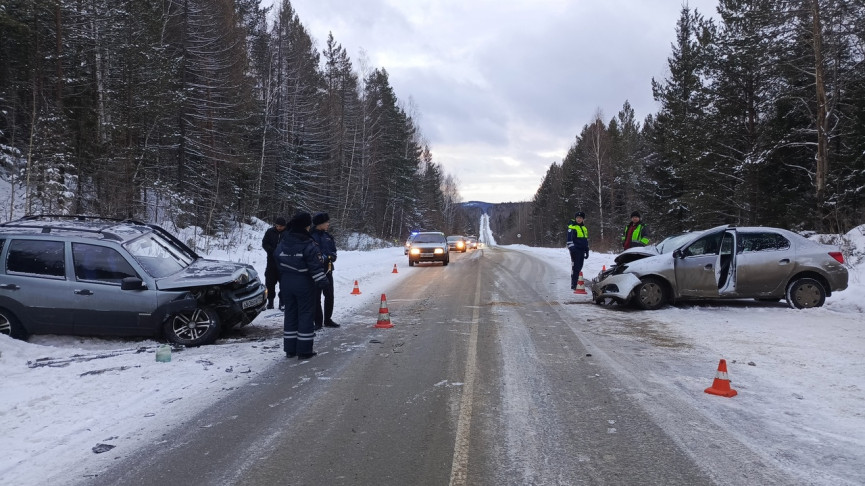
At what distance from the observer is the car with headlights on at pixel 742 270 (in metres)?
9.22

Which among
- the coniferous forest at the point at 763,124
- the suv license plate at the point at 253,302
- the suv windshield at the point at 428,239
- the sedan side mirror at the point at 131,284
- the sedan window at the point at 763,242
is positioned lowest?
the suv license plate at the point at 253,302

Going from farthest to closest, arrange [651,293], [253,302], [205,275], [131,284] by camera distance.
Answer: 1. [651,293]
2. [253,302]
3. [205,275]
4. [131,284]

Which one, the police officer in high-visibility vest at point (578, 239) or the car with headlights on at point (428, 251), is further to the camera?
the car with headlights on at point (428, 251)

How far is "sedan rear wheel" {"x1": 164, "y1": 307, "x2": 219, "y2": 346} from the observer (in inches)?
276

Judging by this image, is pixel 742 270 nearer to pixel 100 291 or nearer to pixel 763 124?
pixel 100 291

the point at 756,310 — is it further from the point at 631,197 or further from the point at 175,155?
the point at 631,197

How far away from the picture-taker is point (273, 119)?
37.0m

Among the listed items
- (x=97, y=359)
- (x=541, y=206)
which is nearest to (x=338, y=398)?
(x=97, y=359)

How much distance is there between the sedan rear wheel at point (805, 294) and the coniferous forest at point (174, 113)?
64.9 ft

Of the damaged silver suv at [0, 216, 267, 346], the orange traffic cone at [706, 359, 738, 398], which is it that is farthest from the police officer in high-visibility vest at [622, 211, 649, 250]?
the damaged silver suv at [0, 216, 267, 346]

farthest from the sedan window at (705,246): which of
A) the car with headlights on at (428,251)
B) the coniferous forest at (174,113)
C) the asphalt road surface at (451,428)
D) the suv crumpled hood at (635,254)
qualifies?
the coniferous forest at (174,113)

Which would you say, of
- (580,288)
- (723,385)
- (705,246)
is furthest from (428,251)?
(723,385)

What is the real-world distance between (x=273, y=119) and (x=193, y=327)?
3290cm

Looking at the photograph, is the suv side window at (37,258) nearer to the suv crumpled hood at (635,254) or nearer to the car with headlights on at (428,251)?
the suv crumpled hood at (635,254)
